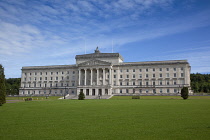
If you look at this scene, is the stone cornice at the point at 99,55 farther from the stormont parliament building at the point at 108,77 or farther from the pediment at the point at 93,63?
the pediment at the point at 93,63

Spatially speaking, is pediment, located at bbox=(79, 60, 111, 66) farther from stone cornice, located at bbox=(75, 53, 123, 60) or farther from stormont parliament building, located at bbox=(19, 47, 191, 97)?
stone cornice, located at bbox=(75, 53, 123, 60)

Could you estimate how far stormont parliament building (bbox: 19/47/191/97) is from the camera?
89.9 meters

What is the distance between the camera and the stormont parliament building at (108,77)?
89875 millimetres

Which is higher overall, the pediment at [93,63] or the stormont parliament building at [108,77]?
the pediment at [93,63]

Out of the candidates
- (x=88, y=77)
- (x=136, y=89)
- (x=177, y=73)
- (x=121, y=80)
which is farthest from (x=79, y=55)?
(x=177, y=73)

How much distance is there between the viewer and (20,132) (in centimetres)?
1357

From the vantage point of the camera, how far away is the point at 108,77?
96.4m

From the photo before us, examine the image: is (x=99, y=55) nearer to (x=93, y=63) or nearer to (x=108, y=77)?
(x=93, y=63)

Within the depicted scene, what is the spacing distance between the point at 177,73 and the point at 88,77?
41143mm

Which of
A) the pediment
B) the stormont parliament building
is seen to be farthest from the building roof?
the pediment

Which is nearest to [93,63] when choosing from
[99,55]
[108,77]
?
[99,55]

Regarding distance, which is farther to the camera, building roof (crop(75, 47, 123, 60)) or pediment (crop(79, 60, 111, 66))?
Answer: building roof (crop(75, 47, 123, 60))

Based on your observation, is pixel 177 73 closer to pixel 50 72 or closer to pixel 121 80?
pixel 121 80

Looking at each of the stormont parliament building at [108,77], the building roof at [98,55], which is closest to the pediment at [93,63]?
the stormont parliament building at [108,77]
